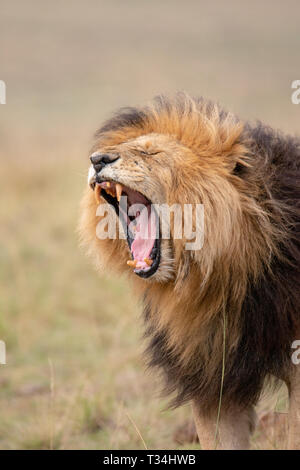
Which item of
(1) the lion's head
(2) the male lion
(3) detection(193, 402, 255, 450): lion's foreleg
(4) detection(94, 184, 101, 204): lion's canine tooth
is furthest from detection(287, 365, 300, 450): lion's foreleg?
(4) detection(94, 184, 101, 204): lion's canine tooth

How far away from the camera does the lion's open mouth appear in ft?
10.4

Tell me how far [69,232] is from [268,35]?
27.9 m

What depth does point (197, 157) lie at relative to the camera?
314cm

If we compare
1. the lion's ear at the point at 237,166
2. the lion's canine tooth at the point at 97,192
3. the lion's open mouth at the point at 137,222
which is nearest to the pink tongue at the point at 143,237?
the lion's open mouth at the point at 137,222

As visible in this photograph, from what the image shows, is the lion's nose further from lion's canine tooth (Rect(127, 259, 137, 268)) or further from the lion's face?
lion's canine tooth (Rect(127, 259, 137, 268))

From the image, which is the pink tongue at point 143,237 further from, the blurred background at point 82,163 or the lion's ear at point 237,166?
the blurred background at point 82,163

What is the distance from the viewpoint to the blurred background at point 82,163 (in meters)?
4.89

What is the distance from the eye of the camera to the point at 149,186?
3.12 m

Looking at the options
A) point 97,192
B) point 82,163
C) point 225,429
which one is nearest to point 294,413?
point 225,429

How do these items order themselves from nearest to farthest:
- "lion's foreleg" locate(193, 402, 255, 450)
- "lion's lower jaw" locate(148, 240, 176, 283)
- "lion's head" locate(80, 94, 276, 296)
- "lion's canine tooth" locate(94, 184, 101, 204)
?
1. "lion's head" locate(80, 94, 276, 296)
2. "lion's lower jaw" locate(148, 240, 176, 283)
3. "lion's canine tooth" locate(94, 184, 101, 204)
4. "lion's foreleg" locate(193, 402, 255, 450)

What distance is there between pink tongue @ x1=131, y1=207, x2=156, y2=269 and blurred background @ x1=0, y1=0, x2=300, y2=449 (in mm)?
676

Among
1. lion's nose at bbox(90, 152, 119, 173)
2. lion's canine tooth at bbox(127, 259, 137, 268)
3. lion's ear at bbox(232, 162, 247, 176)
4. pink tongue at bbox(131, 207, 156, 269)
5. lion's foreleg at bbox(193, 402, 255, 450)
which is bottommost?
lion's foreleg at bbox(193, 402, 255, 450)

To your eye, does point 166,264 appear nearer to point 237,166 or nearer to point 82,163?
point 237,166

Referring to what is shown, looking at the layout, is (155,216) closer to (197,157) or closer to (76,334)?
(197,157)
